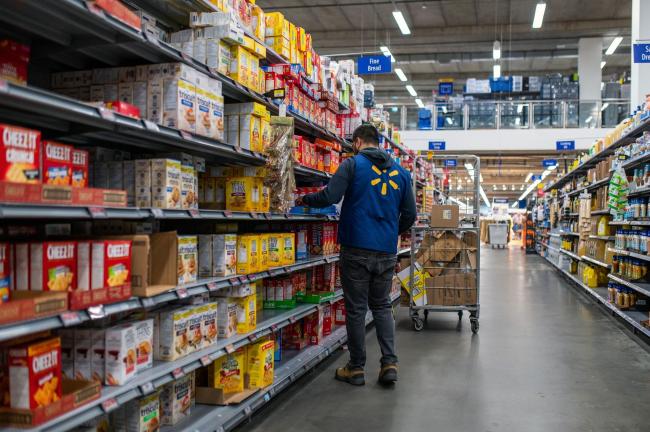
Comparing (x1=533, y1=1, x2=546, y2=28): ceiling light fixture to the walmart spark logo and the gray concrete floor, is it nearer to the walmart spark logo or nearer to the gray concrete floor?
the gray concrete floor

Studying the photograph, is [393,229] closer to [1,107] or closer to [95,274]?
[95,274]

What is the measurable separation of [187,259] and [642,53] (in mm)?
9448

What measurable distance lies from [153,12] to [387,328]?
276 centimetres

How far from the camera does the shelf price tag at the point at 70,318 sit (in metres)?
2.10

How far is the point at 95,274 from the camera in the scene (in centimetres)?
236

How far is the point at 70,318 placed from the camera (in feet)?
7.01

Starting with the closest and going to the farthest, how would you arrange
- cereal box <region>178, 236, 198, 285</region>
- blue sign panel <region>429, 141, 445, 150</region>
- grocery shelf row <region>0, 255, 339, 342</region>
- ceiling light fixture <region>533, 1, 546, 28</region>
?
1. grocery shelf row <region>0, 255, 339, 342</region>
2. cereal box <region>178, 236, 198, 285</region>
3. ceiling light fixture <region>533, 1, 546, 28</region>
4. blue sign panel <region>429, 141, 445, 150</region>

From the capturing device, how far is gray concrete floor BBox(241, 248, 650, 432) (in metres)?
3.69

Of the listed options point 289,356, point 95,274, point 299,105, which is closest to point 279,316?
point 289,356

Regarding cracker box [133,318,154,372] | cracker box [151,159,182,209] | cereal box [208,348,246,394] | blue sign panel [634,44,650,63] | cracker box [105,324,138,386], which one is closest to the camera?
cracker box [105,324,138,386]

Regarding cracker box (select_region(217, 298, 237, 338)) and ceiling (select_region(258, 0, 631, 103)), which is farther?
ceiling (select_region(258, 0, 631, 103))

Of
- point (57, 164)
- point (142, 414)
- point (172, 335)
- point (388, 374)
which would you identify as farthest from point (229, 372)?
point (57, 164)

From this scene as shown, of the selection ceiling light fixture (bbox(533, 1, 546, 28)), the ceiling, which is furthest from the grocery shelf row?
the ceiling

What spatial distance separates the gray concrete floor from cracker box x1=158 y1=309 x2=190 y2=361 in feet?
2.72
